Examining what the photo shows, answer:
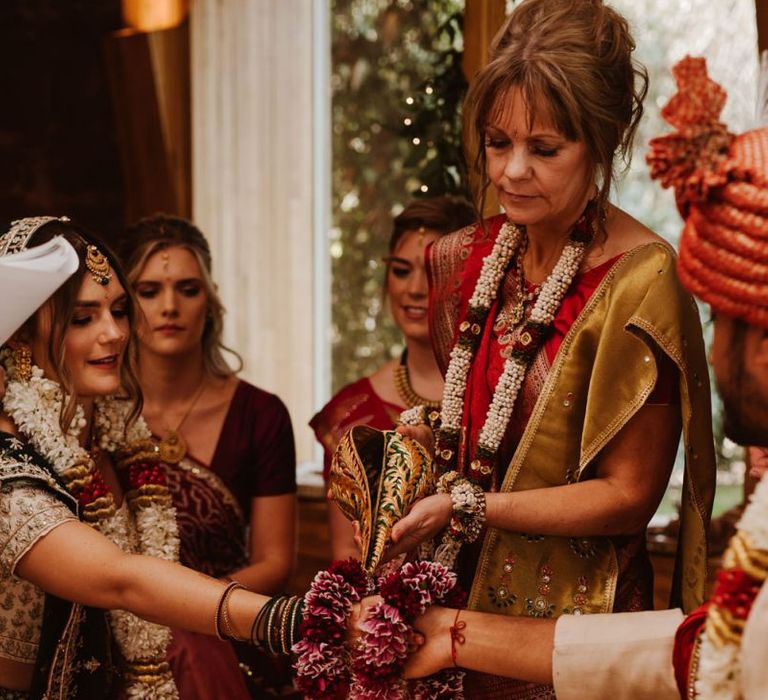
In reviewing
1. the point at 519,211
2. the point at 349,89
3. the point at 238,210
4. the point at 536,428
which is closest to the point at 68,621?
the point at 536,428

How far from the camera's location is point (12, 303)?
2318 millimetres

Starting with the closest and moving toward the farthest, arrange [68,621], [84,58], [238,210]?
[68,621] < [238,210] < [84,58]

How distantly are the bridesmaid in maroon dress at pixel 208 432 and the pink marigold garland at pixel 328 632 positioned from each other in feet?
3.66

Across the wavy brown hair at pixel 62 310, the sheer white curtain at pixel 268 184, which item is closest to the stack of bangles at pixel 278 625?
the wavy brown hair at pixel 62 310

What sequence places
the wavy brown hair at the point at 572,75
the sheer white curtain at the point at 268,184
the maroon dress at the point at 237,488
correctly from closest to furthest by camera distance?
the wavy brown hair at the point at 572,75, the maroon dress at the point at 237,488, the sheer white curtain at the point at 268,184

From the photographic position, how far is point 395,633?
2010 millimetres

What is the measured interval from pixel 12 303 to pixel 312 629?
2.92 ft

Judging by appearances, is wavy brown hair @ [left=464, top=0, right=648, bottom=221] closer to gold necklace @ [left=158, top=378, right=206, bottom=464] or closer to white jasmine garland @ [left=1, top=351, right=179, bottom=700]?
white jasmine garland @ [left=1, top=351, right=179, bottom=700]

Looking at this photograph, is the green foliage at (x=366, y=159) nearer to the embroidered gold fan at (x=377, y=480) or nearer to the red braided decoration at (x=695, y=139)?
the embroidered gold fan at (x=377, y=480)

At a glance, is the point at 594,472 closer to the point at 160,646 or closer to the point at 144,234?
the point at 160,646

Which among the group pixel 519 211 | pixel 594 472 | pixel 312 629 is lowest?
pixel 312 629

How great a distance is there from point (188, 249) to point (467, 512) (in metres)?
1.69

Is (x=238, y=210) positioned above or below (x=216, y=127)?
below

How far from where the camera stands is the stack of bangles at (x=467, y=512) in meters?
2.12
